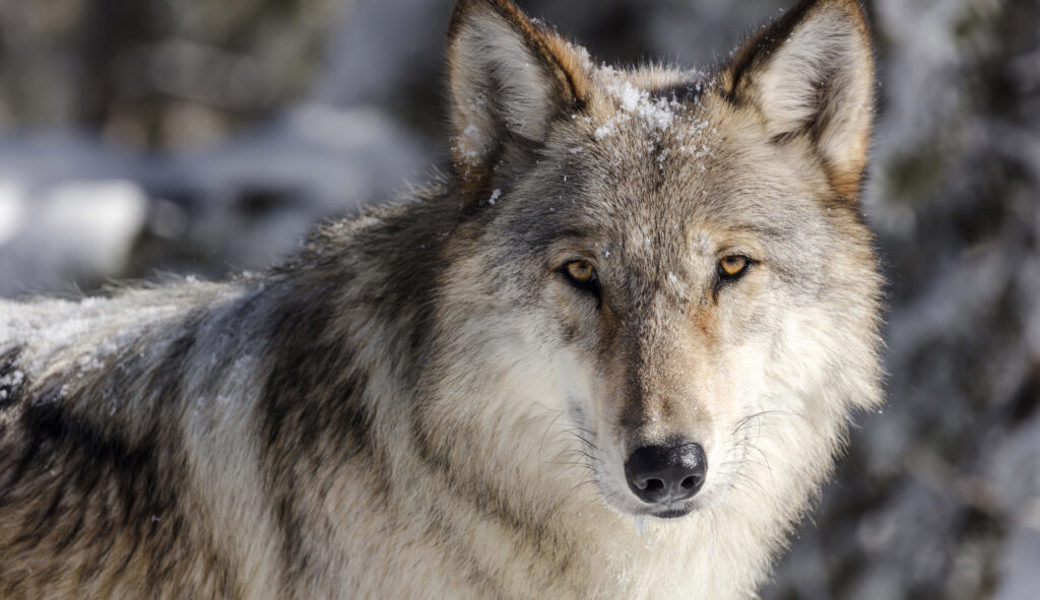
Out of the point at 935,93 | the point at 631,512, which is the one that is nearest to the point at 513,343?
the point at 631,512

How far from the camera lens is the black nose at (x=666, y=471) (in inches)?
85.2

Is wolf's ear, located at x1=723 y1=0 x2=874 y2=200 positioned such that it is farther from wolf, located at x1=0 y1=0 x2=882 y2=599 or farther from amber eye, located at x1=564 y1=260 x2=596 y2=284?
amber eye, located at x1=564 y1=260 x2=596 y2=284

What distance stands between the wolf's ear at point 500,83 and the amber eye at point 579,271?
1.22 feet

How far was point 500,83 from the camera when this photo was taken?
2.64m

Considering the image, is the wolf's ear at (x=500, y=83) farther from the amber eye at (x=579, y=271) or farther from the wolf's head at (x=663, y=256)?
the amber eye at (x=579, y=271)

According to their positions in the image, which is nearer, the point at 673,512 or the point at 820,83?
the point at 673,512

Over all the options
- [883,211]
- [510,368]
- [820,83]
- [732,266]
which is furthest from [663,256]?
[883,211]

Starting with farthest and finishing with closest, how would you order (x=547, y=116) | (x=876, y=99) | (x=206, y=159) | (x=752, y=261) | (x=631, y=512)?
1. (x=206, y=159)
2. (x=876, y=99)
3. (x=547, y=116)
4. (x=752, y=261)
5. (x=631, y=512)

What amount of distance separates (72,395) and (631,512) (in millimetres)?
1531

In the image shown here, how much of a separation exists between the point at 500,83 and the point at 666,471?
43.6 inches

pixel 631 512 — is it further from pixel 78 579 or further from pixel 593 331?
pixel 78 579

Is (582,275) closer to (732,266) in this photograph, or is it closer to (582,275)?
(582,275)

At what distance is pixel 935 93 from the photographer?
5805 millimetres

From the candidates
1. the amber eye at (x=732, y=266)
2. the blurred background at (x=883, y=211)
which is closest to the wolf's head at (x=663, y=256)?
the amber eye at (x=732, y=266)
